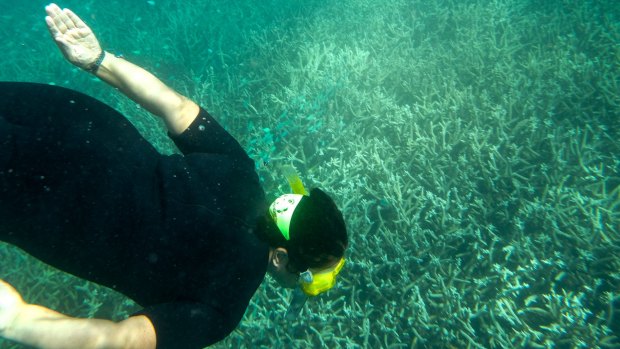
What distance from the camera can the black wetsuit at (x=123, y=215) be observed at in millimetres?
1483

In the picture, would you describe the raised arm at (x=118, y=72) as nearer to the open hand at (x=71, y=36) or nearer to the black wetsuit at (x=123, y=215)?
the open hand at (x=71, y=36)

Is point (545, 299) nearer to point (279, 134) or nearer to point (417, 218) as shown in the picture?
point (417, 218)

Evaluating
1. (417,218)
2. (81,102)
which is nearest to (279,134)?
(417,218)

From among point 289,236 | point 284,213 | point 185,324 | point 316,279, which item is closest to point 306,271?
point 316,279

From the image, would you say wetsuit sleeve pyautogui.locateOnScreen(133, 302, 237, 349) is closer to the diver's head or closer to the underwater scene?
the diver's head

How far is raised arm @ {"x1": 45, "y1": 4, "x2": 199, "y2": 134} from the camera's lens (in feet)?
7.24

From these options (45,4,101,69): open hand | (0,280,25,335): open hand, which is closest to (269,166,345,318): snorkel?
(0,280,25,335): open hand

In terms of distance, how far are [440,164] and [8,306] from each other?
4.48 metres

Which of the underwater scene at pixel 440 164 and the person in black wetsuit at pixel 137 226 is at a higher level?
the person in black wetsuit at pixel 137 226

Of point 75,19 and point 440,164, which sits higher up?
point 75,19

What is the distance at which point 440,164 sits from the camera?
15.2ft

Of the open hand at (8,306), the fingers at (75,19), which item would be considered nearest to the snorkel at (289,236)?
the open hand at (8,306)

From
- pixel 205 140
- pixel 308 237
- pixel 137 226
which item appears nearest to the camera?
pixel 137 226

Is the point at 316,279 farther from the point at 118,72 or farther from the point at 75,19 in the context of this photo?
the point at 75,19
